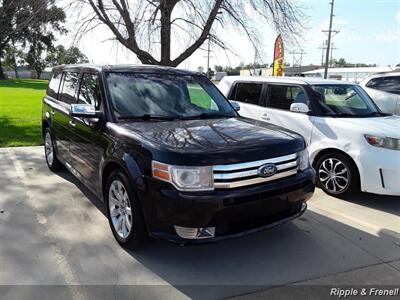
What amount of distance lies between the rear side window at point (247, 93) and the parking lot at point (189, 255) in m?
2.64

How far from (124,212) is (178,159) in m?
1.04

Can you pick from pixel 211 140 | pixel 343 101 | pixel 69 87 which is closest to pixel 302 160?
pixel 211 140

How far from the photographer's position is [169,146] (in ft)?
11.5

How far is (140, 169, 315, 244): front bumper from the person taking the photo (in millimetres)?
3357

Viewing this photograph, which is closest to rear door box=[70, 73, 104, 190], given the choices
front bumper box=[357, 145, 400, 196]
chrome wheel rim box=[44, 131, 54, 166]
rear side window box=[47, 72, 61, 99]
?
rear side window box=[47, 72, 61, 99]

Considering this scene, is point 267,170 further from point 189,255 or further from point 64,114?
point 64,114

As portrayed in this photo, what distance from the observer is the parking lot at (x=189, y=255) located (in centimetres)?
346

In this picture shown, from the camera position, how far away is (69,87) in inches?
227

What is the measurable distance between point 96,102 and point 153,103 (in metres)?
0.68

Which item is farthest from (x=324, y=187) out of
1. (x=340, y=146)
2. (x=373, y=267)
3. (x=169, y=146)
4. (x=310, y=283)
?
(x=169, y=146)

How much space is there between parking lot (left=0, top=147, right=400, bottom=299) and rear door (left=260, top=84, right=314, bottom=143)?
1.44 meters

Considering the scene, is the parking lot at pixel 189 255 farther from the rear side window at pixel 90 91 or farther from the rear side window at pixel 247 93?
the rear side window at pixel 247 93

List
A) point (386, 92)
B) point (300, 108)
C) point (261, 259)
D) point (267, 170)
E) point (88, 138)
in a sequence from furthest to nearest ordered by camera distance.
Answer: point (386, 92) < point (300, 108) < point (88, 138) < point (261, 259) < point (267, 170)

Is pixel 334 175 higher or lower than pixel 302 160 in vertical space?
lower
